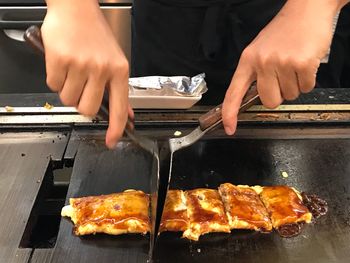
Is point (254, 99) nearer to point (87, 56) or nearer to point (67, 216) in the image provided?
point (87, 56)

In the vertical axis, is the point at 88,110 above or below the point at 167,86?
above

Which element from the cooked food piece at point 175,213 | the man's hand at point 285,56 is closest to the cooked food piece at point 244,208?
the cooked food piece at point 175,213

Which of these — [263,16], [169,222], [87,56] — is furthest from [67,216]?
[263,16]

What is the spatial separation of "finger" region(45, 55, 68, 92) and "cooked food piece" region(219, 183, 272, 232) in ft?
2.03

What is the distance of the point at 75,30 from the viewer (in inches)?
49.3

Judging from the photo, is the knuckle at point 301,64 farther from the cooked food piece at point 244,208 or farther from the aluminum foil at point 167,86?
the aluminum foil at point 167,86

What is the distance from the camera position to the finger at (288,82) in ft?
4.44

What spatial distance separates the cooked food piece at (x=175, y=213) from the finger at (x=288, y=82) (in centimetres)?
44

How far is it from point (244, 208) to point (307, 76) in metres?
A: 0.44

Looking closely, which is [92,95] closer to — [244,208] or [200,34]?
[244,208]

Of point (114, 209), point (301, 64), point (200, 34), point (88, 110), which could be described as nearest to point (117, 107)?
point (88, 110)

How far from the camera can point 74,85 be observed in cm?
123

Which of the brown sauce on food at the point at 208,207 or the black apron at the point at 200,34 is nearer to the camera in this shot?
the brown sauce on food at the point at 208,207

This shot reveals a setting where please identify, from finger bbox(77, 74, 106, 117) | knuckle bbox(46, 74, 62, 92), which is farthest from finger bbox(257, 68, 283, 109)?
knuckle bbox(46, 74, 62, 92)
